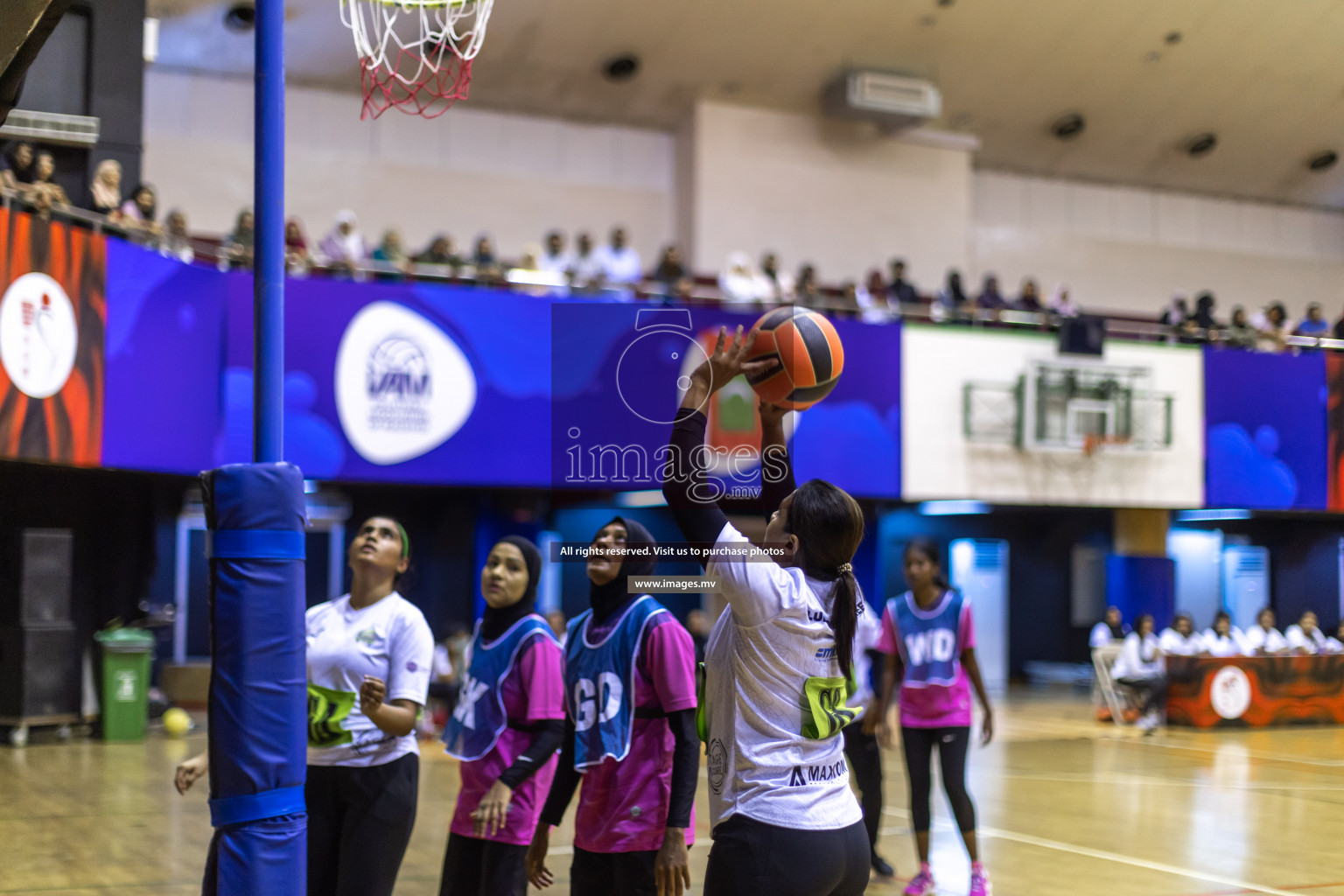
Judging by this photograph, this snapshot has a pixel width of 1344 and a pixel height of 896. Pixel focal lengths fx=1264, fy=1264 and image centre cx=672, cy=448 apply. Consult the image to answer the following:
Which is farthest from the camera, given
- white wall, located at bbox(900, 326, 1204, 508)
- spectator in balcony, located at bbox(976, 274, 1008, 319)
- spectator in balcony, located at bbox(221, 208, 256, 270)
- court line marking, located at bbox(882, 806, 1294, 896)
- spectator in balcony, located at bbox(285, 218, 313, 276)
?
spectator in balcony, located at bbox(976, 274, 1008, 319)

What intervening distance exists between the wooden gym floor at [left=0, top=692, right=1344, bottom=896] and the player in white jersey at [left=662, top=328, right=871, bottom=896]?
14.1ft

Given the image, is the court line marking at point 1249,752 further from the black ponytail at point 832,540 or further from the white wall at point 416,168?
the white wall at point 416,168

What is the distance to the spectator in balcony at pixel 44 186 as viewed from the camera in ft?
40.7

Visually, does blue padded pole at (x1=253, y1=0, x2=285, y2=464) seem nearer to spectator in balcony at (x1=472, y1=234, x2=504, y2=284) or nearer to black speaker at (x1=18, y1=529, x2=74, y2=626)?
black speaker at (x1=18, y1=529, x2=74, y2=626)

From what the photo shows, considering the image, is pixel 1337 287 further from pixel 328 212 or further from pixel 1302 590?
pixel 328 212

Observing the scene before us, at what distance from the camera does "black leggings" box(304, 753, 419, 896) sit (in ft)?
14.3

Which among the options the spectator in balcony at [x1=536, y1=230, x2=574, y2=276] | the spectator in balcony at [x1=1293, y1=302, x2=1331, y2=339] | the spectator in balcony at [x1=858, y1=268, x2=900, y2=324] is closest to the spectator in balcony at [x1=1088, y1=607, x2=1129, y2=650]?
the spectator in balcony at [x1=858, y1=268, x2=900, y2=324]

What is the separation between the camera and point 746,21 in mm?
20312

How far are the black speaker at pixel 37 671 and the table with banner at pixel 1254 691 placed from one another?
536 inches

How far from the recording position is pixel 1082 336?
741 inches

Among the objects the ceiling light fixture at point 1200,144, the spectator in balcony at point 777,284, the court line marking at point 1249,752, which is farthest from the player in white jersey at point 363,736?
the ceiling light fixture at point 1200,144

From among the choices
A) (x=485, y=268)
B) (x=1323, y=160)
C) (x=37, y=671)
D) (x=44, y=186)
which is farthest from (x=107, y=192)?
(x=1323, y=160)

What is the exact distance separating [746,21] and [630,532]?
17.1m

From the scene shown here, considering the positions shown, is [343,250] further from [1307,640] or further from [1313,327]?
[1313,327]
